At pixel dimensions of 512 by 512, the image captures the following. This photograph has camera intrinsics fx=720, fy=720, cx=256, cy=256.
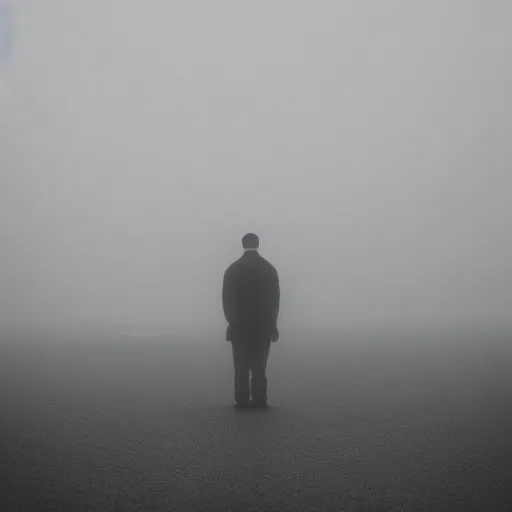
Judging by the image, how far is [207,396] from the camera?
9891mm

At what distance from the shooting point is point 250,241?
9516 millimetres

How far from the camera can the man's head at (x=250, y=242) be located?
9523 millimetres

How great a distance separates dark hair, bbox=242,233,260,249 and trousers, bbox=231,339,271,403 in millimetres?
1361

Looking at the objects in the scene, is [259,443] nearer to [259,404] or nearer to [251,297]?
[259,404]

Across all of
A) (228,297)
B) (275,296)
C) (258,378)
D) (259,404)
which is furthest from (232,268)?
(259,404)

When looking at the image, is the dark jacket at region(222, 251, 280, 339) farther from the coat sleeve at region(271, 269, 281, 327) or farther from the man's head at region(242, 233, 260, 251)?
the man's head at region(242, 233, 260, 251)

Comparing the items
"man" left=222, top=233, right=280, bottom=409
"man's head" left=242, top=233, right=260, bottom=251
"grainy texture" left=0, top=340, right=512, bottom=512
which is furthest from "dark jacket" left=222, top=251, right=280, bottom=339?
"grainy texture" left=0, top=340, right=512, bottom=512

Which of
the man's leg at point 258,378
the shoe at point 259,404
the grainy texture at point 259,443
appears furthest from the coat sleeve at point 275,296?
the grainy texture at point 259,443

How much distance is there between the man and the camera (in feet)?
29.1

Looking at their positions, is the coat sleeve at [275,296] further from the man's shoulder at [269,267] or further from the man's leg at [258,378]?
the man's leg at [258,378]

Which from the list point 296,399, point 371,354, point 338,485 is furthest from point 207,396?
point 371,354

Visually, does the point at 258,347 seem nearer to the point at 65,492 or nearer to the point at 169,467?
the point at 169,467

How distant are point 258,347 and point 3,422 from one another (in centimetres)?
308

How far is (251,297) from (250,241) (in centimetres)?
77
